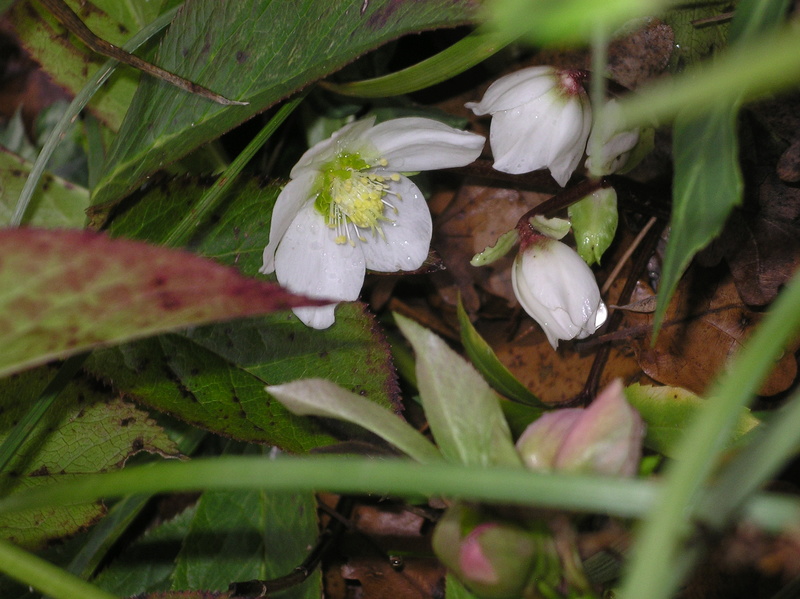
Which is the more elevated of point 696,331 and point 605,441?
point 605,441

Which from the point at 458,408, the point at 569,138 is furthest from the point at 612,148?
the point at 458,408

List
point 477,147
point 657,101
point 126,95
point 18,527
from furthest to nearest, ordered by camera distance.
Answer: point 126,95 < point 18,527 < point 477,147 < point 657,101

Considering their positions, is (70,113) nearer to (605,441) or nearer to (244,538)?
(244,538)

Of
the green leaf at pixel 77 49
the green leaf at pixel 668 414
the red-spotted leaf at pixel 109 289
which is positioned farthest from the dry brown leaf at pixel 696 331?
the green leaf at pixel 77 49

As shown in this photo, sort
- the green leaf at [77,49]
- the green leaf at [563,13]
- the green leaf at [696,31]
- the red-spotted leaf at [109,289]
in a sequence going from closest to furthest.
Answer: the green leaf at [563,13], the red-spotted leaf at [109,289], the green leaf at [696,31], the green leaf at [77,49]

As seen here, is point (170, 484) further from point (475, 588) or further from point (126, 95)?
point (126, 95)

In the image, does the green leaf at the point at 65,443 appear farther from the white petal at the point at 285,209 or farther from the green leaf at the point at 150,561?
the white petal at the point at 285,209

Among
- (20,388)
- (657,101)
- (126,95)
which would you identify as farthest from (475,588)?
(126,95)
